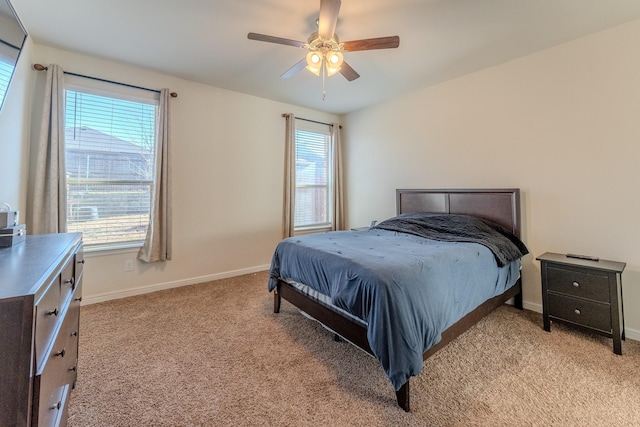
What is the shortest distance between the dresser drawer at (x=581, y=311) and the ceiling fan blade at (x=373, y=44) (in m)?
2.44

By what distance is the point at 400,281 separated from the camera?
1.50 m

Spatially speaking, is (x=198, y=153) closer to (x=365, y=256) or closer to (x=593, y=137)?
(x=365, y=256)

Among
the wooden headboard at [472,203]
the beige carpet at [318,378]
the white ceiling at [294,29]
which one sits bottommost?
the beige carpet at [318,378]

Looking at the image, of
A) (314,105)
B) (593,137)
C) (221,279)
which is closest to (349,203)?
(314,105)

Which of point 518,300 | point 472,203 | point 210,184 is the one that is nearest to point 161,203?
point 210,184

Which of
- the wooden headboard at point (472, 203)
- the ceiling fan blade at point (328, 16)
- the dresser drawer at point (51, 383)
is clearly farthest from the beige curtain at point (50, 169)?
the wooden headboard at point (472, 203)

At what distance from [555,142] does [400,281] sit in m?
2.34

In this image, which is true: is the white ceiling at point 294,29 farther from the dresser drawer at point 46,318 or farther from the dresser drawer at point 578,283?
the dresser drawer at point 46,318

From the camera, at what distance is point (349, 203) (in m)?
4.77

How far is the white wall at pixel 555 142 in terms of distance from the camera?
217 centimetres

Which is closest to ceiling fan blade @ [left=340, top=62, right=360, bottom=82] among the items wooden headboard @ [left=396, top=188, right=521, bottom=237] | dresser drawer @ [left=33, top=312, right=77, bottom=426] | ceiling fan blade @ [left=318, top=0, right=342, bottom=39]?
ceiling fan blade @ [left=318, top=0, right=342, bottom=39]

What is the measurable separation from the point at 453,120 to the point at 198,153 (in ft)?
10.7

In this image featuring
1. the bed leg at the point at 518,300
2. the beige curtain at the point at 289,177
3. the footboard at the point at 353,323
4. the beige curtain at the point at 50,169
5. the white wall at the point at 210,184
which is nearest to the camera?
the footboard at the point at 353,323

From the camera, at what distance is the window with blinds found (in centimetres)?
439
